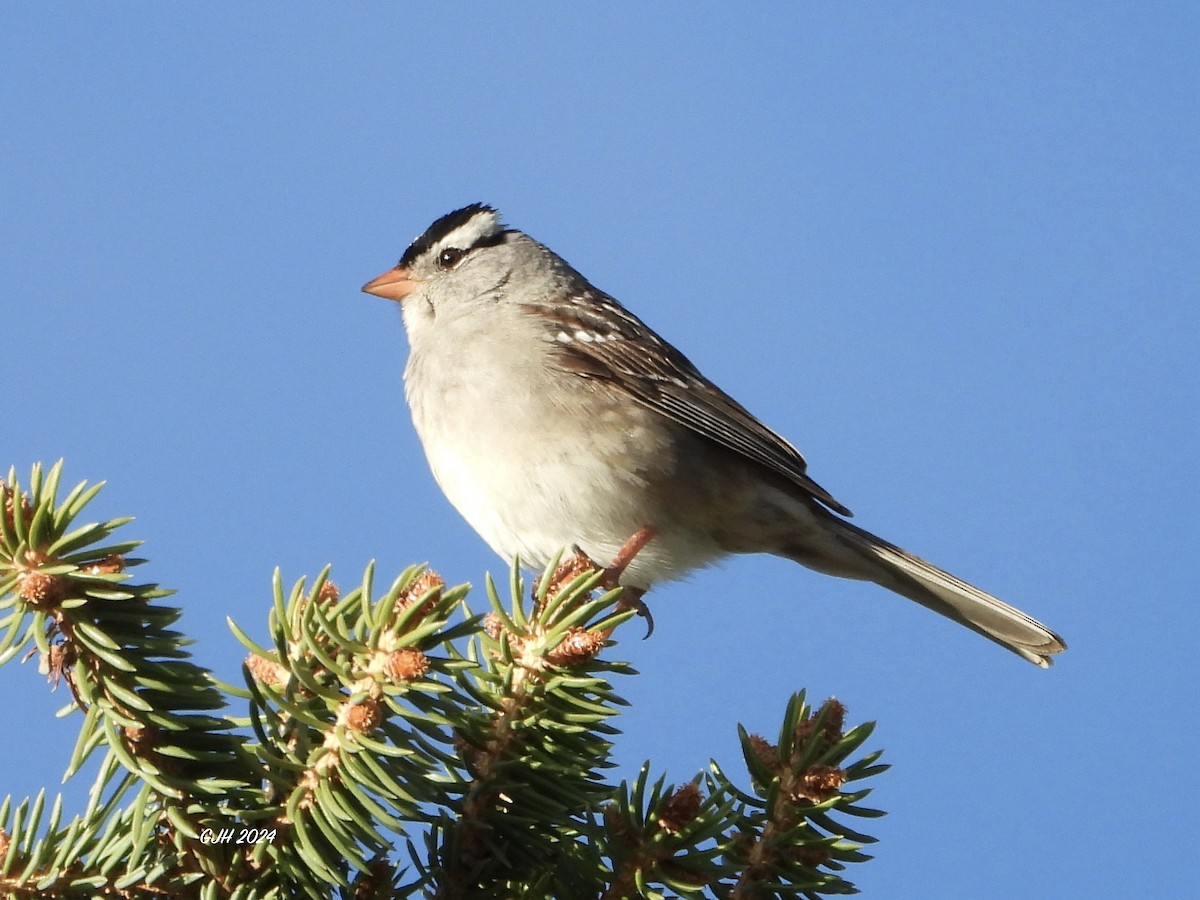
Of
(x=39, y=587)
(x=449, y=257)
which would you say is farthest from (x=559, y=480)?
(x=39, y=587)

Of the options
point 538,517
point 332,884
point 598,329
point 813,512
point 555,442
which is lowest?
point 332,884

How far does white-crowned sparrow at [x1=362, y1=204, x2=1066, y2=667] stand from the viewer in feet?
12.1

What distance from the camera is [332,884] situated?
1.51 m

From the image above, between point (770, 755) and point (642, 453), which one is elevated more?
point (642, 453)

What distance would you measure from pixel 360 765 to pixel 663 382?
9.43 feet

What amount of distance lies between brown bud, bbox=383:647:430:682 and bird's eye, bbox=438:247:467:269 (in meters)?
3.43

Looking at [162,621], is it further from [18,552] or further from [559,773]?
[559,773]

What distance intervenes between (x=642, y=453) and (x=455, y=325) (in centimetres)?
96

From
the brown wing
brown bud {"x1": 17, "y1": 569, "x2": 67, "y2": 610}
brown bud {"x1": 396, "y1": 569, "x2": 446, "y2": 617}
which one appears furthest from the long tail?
brown bud {"x1": 17, "y1": 569, "x2": 67, "y2": 610}

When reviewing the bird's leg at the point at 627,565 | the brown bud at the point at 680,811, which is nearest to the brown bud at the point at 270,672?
the brown bud at the point at 680,811

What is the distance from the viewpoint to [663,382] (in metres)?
4.23

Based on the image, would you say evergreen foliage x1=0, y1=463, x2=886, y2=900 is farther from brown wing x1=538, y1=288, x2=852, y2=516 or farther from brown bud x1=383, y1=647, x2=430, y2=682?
brown wing x1=538, y1=288, x2=852, y2=516

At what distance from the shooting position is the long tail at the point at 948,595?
3777mm

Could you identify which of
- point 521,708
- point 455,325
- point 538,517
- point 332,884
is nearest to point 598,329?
point 455,325
